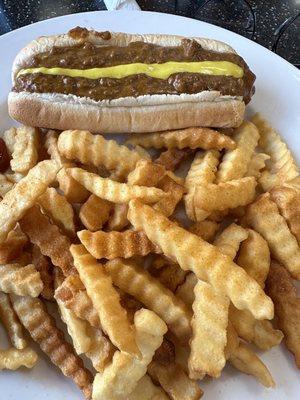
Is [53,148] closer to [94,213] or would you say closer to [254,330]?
[94,213]

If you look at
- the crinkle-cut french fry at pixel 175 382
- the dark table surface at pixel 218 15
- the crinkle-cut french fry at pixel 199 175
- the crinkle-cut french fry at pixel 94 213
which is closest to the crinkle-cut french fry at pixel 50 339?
the crinkle-cut french fry at pixel 175 382

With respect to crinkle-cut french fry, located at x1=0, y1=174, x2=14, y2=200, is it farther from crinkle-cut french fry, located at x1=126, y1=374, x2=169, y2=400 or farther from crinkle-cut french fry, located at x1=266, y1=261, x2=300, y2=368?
crinkle-cut french fry, located at x1=266, y1=261, x2=300, y2=368

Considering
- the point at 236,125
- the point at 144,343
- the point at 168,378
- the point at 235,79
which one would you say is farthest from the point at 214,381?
the point at 235,79

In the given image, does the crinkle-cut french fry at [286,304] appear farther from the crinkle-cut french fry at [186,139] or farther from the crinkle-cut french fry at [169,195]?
the crinkle-cut french fry at [186,139]

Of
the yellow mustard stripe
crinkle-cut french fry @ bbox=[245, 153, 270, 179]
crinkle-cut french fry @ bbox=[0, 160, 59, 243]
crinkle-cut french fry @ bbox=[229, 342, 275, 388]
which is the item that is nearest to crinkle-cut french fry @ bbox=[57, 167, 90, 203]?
crinkle-cut french fry @ bbox=[0, 160, 59, 243]

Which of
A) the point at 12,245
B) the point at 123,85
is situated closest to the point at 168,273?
the point at 12,245

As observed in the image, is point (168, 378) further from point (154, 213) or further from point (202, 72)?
point (202, 72)
